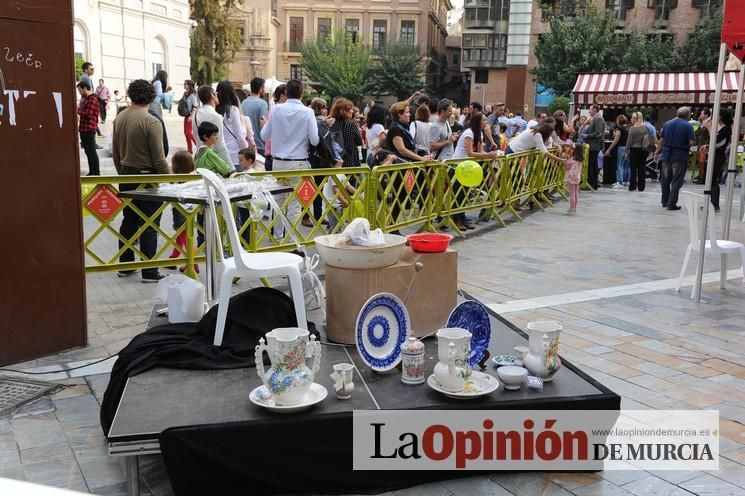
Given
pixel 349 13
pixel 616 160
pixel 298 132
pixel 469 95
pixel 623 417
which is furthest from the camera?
pixel 349 13

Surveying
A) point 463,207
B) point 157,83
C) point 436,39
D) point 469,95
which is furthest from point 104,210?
point 436,39

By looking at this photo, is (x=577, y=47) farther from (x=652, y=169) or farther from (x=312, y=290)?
(x=312, y=290)

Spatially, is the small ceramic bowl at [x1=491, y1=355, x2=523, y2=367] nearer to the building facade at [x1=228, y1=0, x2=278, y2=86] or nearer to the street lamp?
the street lamp

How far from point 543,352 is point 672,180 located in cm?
1034

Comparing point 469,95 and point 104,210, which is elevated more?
point 469,95

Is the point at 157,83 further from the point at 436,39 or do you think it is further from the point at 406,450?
the point at 436,39

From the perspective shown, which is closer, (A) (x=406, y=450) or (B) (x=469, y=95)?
(A) (x=406, y=450)

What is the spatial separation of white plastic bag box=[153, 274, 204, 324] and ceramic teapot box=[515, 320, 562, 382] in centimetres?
209

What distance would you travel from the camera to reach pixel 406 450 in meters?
3.18

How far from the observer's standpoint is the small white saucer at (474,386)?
128 inches

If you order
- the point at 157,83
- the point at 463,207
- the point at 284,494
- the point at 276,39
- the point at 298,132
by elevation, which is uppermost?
the point at 276,39

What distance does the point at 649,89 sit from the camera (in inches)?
769

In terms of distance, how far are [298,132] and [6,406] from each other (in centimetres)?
426

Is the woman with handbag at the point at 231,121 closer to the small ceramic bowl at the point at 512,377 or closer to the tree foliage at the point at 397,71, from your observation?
the small ceramic bowl at the point at 512,377
